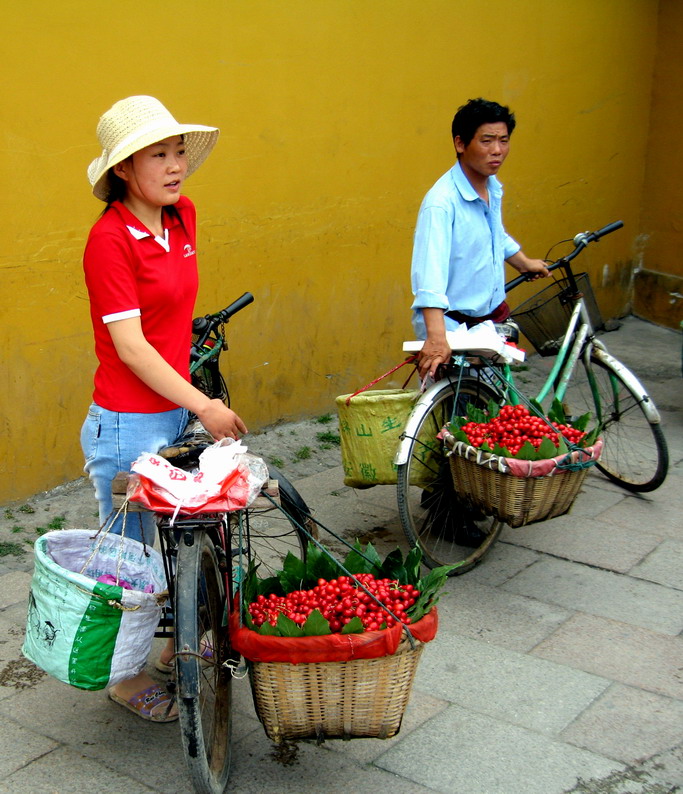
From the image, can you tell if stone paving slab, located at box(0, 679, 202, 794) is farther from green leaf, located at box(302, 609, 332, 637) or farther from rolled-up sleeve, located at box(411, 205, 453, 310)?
rolled-up sleeve, located at box(411, 205, 453, 310)

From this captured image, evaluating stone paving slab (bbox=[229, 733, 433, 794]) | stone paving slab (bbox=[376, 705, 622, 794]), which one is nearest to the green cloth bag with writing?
stone paving slab (bbox=[229, 733, 433, 794])

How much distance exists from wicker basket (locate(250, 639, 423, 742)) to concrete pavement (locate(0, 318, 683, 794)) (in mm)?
337

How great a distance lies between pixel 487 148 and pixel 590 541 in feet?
6.03

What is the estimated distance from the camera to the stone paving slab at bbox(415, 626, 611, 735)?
318cm

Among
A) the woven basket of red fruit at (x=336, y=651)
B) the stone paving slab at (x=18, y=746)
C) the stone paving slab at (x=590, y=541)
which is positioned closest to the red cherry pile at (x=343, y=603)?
the woven basket of red fruit at (x=336, y=651)

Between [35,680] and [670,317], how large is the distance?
6.66 m

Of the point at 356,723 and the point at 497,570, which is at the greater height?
the point at 356,723

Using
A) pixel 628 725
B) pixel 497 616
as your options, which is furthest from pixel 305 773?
pixel 497 616

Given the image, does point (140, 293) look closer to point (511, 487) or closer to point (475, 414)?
point (511, 487)

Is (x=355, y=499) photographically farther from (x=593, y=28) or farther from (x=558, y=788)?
(x=593, y=28)

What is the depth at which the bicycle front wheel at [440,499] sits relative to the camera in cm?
395

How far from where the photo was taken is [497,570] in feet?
14.0

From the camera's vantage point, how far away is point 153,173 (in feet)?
9.07

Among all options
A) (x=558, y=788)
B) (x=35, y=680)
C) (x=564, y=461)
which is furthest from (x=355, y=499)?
(x=558, y=788)
